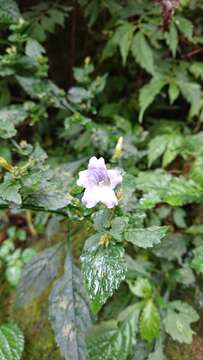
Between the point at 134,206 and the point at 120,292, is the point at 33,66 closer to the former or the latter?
the point at 134,206

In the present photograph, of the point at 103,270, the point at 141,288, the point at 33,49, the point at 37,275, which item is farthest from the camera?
the point at 33,49

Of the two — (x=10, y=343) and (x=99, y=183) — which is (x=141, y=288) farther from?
(x=99, y=183)

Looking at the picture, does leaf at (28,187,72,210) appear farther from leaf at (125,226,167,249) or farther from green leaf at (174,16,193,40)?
green leaf at (174,16,193,40)

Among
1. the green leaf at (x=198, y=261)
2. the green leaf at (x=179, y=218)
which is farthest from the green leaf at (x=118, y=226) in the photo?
the green leaf at (x=179, y=218)

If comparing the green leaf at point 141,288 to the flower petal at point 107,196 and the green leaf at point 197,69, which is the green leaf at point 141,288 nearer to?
the flower petal at point 107,196

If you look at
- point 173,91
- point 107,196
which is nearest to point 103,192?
point 107,196

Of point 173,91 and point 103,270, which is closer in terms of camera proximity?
point 103,270

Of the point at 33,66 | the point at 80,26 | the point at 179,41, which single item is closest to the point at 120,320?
the point at 33,66
